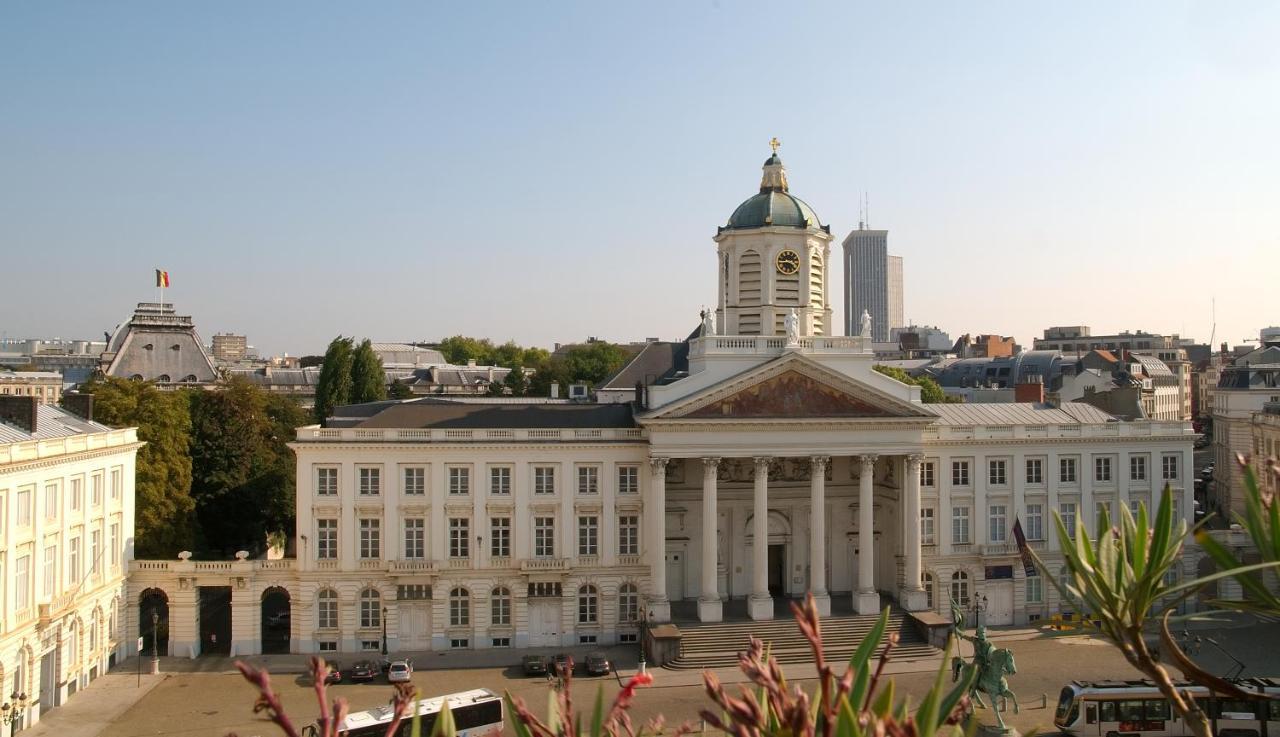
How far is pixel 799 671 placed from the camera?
46344 millimetres

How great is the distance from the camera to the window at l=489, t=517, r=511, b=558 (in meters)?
51.1

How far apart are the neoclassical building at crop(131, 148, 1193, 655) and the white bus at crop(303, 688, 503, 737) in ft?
42.6

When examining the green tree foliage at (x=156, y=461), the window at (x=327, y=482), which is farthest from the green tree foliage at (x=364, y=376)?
the window at (x=327, y=482)

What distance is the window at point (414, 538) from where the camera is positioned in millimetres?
50688

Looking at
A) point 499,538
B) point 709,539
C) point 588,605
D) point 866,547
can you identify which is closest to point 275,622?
point 499,538

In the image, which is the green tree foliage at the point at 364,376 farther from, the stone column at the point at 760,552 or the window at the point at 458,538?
the stone column at the point at 760,552

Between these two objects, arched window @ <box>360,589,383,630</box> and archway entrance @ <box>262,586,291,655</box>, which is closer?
arched window @ <box>360,589,383,630</box>

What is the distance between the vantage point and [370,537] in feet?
166

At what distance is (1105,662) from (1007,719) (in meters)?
10.5

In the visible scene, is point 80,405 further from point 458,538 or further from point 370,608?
point 458,538

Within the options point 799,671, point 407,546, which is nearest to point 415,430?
point 407,546

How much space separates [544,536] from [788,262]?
18.9 meters

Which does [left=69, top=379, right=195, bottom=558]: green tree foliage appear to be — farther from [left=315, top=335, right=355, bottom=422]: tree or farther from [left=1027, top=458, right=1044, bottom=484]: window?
[left=1027, top=458, right=1044, bottom=484]: window

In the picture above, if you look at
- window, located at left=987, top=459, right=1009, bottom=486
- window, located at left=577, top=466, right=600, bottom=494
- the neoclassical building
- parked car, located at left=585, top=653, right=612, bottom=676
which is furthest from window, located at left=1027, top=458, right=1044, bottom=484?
parked car, located at left=585, top=653, right=612, bottom=676
